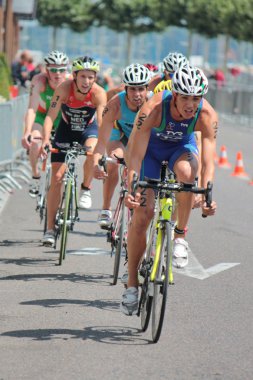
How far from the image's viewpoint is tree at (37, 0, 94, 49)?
3374 inches

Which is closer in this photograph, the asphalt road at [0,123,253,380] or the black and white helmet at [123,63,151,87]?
the asphalt road at [0,123,253,380]

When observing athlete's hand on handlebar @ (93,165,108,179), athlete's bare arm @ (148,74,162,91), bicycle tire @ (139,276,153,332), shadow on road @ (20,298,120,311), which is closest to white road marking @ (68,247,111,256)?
athlete's bare arm @ (148,74,162,91)

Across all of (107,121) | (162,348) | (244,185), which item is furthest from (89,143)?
(244,185)

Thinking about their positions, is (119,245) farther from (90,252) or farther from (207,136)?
(207,136)

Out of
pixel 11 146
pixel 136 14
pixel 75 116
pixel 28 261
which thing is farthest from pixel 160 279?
pixel 136 14

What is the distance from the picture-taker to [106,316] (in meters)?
9.05

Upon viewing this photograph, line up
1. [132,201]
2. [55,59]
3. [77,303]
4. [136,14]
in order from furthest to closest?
1. [136,14]
2. [55,59]
3. [77,303]
4. [132,201]

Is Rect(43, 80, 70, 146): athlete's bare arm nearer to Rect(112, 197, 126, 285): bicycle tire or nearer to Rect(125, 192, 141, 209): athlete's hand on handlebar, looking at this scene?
Rect(112, 197, 126, 285): bicycle tire

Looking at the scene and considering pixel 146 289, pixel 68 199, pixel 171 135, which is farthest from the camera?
pixel 68 199

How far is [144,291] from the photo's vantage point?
332 inches

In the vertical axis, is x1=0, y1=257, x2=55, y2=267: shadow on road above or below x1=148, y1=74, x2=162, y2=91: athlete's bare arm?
below

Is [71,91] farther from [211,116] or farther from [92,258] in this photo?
[211,116]

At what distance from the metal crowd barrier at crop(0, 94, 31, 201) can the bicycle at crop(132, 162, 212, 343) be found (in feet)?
31.4

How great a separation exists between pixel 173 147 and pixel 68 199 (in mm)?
2944
